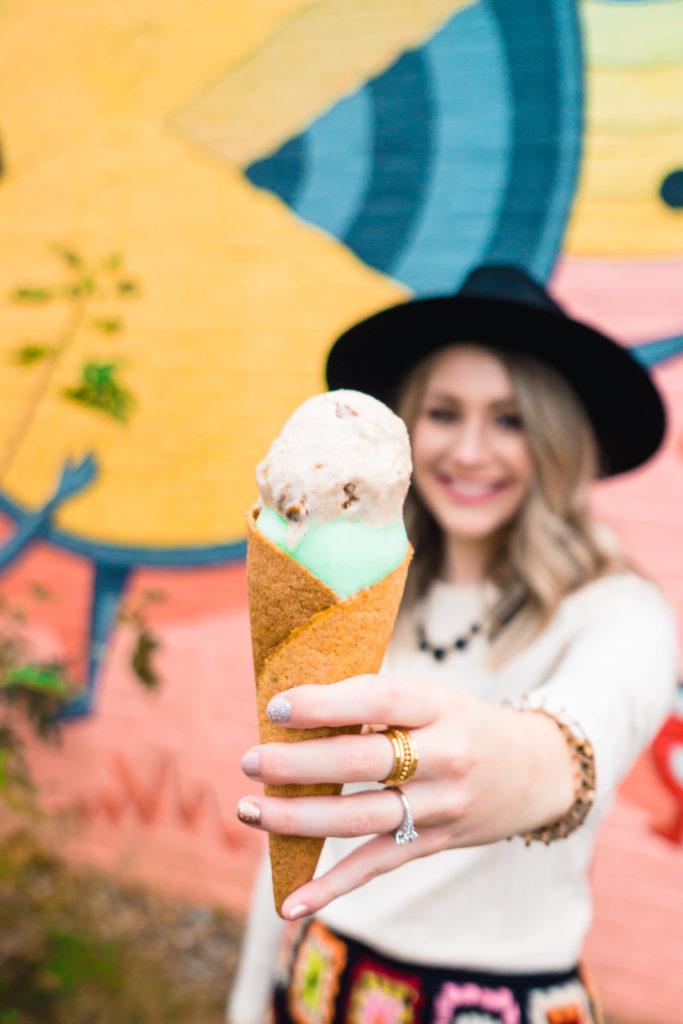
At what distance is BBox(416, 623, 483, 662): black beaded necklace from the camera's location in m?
1.47

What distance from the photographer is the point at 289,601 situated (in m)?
0.71

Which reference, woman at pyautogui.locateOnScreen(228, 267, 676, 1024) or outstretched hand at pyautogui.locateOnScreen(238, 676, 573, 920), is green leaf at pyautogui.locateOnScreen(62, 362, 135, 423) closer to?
woman at pyautogui.locateOnScreen(228, 267, 676, 1024)

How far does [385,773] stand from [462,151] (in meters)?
2.42

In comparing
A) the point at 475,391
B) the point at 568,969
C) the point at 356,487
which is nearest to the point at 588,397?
the point at 475,391

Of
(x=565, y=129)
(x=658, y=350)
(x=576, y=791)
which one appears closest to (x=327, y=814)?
(x=576, y=791)

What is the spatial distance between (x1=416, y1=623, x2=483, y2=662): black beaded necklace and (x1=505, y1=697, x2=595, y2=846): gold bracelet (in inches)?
23.0

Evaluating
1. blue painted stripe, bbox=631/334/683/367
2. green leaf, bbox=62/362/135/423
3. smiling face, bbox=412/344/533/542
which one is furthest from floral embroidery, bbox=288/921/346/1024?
blue painted stripe, bbox=631/334/683/367

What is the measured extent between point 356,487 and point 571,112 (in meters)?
2.24

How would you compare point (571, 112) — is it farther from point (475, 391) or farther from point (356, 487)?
point (356, 487)

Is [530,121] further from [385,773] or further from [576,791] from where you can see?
[385,773]

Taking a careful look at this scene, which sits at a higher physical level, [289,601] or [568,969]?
[289,601]

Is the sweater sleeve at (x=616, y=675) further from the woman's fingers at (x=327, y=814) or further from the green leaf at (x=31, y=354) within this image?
the green leaf at (x=31, y=354)

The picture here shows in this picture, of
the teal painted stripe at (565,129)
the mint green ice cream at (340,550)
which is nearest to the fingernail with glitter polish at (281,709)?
the mint green ice cream at (340,550)

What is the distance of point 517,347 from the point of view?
136cm
